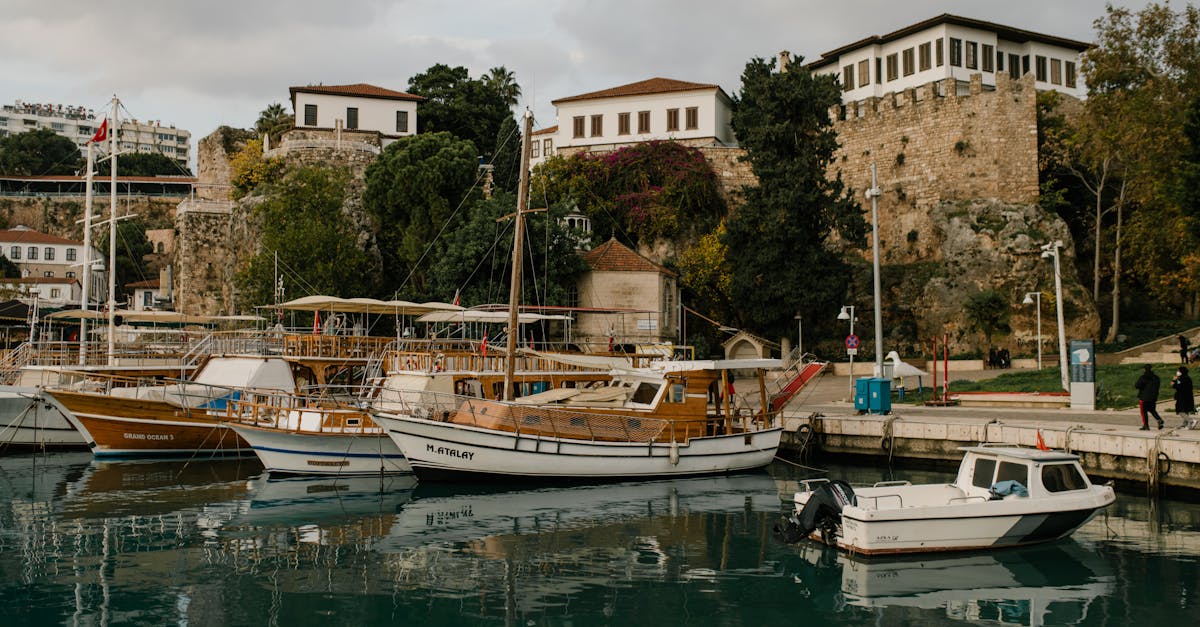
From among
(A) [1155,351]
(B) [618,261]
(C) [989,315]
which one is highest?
(B) [618,261]

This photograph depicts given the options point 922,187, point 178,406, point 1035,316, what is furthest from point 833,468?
point 922,187

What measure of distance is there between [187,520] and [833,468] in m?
14.4

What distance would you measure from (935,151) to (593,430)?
1287 inches

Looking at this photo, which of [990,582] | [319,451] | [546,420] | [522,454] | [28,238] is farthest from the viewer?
[28,238]

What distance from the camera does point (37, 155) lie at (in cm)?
8362

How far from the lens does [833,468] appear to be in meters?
22.2

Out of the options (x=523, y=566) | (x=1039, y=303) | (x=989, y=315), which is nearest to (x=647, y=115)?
(x=989, y=315)

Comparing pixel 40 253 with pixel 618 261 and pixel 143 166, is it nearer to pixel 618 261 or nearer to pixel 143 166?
pixel 143 166

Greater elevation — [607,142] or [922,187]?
[607,142]

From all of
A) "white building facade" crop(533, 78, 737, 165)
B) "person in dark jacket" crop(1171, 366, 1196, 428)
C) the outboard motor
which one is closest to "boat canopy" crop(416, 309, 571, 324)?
the outboard motor

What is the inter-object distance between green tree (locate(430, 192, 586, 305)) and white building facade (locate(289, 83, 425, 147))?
1536cm

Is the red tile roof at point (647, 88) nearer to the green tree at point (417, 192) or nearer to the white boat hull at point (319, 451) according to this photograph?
the green tree at point (417, 192)

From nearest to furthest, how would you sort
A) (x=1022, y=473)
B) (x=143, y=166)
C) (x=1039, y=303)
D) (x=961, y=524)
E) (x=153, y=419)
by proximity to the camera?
1. (x=961, y=524)
2. (x=1022, y=473)
3. (x=153, y=419)
4. (x=1039, y=303)
5. (x=143, y=166)

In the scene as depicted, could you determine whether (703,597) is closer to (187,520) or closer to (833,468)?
(187,520)
